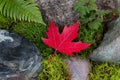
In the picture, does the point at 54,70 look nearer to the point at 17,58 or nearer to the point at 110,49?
the point at 17,58

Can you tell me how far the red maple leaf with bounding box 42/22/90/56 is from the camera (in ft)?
9.71

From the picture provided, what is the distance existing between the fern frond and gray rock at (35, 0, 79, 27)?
0.44 ft

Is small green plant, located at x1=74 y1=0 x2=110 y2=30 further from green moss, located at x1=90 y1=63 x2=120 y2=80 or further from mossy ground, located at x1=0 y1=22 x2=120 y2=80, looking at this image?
green moss, located at x1=90 y1=63 x2=120 y2=80

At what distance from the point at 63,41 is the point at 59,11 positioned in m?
0.40

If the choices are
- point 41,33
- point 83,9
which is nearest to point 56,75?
point 41,33

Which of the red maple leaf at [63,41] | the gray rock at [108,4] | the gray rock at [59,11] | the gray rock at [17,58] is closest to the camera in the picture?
the gray rock at [17,58]

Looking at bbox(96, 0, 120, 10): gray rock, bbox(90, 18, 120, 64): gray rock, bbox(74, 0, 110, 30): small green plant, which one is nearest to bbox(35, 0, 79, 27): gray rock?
bbox(74, 0, 110, 30): small green plant

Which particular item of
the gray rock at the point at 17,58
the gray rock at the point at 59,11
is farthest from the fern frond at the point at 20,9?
the gray rock at the point at 17,58

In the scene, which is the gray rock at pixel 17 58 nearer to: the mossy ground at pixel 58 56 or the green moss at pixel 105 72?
the mossy ground at pixel 58 56

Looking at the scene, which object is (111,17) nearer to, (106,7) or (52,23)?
(106,7)

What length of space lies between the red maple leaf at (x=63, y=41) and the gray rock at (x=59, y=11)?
21 centimetres

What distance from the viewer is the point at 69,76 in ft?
10.1

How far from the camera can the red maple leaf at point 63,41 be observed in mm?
2959

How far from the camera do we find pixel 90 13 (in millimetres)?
3205
